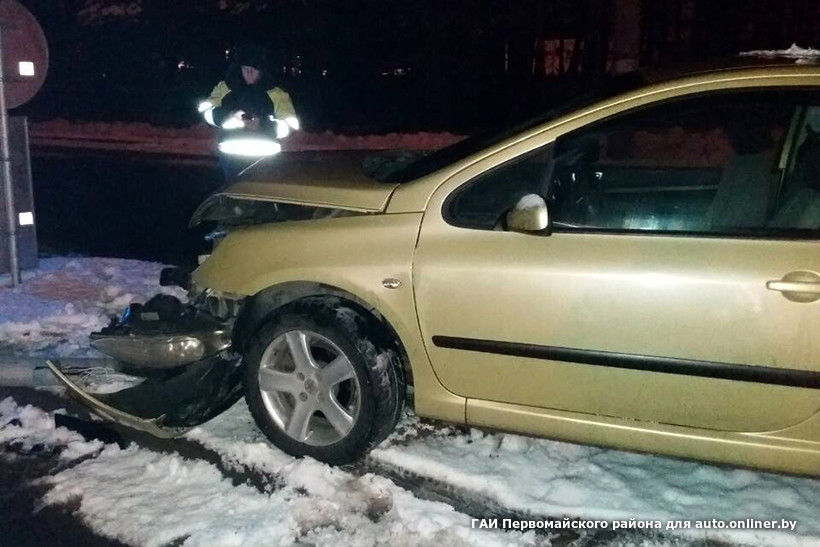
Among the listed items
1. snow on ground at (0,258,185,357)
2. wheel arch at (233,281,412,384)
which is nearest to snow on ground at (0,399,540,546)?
wheel arch at (233,281,412,384)

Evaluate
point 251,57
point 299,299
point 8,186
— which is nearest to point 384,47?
point 251,57

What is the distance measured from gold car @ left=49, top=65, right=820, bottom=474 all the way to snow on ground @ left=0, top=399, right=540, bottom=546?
212 mm

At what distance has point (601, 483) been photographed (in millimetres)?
3592

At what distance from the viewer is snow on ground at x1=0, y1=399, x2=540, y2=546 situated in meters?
3.22

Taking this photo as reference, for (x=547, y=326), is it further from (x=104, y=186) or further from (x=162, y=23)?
(x=162, y=23)

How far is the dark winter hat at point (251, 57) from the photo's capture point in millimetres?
6082

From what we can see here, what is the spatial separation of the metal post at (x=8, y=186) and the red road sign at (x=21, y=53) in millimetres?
38

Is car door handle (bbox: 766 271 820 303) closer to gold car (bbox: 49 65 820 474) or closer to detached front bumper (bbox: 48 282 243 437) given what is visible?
gold car (bbox: 49 65 820 474)

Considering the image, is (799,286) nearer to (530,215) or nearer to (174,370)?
(530,215)

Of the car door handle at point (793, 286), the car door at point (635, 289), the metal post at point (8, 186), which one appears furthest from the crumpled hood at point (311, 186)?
the metal post at point (8, 186)

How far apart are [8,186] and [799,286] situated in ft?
18.1

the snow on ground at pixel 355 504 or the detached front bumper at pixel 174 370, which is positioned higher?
the detached front bumper at pixel 174 370

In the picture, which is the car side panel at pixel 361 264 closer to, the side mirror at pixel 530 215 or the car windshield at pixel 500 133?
the car windshield at pixel 500 133

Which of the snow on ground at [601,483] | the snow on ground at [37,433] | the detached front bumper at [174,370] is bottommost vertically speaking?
the snow on ground at [601,483]
